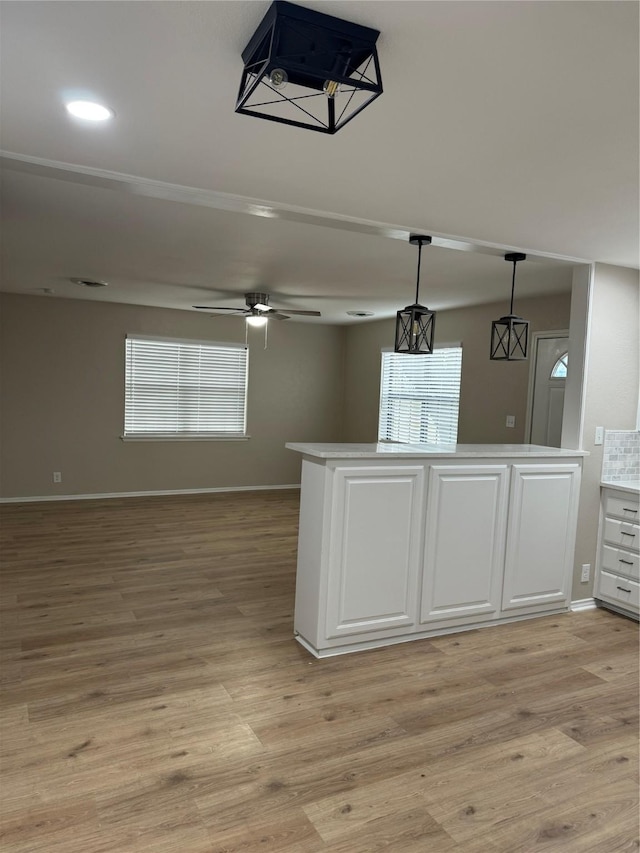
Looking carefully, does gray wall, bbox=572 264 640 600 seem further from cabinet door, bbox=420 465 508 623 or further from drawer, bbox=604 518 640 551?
cabinet door, bbox=420 465 508 623

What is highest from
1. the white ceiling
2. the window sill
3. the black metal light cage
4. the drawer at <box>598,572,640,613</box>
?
the white ceiling

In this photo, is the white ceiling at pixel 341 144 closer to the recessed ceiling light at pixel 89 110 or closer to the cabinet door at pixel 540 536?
the recessed ceiling light at pixel 89 110

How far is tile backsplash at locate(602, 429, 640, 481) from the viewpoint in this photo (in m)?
4.04

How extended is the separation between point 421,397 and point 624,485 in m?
3.39

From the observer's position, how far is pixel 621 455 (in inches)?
162

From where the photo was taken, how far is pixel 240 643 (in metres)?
3.33

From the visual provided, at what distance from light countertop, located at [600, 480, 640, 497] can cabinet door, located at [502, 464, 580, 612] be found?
27 cm

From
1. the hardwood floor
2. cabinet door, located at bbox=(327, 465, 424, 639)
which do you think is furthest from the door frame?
cabinet door, located at bbox=(327, 465, 424, 639)

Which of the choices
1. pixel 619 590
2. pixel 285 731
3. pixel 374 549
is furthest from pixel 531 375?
pixel 285 731

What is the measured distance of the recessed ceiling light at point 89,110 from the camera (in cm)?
195

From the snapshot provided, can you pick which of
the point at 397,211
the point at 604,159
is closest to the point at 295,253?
the point at 397,211

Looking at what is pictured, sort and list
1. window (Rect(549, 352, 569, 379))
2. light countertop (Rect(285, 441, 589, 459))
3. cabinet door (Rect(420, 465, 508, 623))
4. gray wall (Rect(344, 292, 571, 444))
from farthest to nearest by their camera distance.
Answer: gray wall (Rect(344, 292, 571, 444))
window (Rect(549, 352, 569, 379))
cabinet door (Rect(420, 465, 508, 623))
light countertop (Rect(285, 441, 589, 459))

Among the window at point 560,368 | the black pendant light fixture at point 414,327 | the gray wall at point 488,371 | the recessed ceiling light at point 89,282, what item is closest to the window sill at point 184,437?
the recessed ceiling light at point 89,282

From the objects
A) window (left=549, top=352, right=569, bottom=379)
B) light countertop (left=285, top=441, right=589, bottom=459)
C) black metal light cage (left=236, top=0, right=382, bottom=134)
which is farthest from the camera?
window (left=549, top=352, right=569, bottom=379)
